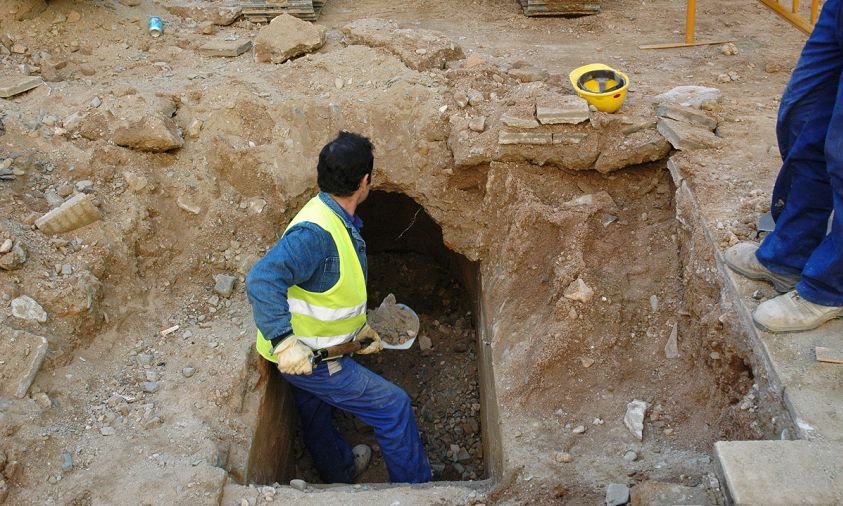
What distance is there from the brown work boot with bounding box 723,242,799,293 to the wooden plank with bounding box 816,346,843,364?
37 cm

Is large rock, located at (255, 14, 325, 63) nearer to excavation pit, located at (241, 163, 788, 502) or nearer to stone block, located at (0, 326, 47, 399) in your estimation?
excavation pit, located at (241, 163, 788, 502)

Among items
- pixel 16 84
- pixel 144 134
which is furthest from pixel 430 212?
pixel 16 84

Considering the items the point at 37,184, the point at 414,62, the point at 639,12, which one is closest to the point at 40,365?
the point at 37,184

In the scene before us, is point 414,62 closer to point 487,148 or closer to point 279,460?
point 487,148

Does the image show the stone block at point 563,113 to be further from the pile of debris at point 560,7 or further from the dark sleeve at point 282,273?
the pile of debris at point 560,7

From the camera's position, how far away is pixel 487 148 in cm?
476

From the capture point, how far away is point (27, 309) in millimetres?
3881

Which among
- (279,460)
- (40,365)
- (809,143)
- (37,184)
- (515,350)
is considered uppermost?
(809,143)

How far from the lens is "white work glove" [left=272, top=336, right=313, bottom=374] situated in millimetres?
3596

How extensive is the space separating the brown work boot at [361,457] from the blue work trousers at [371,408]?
0.47 metres

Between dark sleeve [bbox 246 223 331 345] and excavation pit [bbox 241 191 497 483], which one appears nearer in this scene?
dark sleeve [bbox 246 223 331 345]

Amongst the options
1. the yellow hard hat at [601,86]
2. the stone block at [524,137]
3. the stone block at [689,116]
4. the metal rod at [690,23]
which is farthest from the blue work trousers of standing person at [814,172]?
the metal rod at [690,23]

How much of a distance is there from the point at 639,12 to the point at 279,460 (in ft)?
17.9

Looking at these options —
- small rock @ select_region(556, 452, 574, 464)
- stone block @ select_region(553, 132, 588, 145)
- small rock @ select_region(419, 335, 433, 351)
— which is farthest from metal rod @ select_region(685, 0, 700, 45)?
small rock @ select_region(556, 452, 574, 464)
